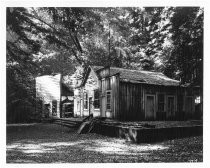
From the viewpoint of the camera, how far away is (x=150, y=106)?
16125 mm

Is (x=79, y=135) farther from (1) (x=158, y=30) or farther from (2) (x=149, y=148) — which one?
(1) (x=158, y=30)

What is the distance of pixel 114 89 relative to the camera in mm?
15727

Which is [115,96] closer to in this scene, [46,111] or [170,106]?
[170,106]

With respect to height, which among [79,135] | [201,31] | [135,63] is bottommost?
[79,135]

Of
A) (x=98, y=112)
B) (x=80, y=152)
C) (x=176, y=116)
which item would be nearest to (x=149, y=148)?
(x=80, y=152)

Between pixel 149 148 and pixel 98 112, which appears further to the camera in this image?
pixel 98 112

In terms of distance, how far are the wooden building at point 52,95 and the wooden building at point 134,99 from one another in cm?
214

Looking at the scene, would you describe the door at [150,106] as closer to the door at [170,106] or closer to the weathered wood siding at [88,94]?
the door at [170,106]

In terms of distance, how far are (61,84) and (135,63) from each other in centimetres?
293

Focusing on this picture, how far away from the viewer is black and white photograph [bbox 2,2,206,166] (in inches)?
368

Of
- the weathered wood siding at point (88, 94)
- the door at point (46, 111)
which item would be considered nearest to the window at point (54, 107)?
the door at point (46, 111)

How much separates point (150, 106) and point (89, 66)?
6.26 metres

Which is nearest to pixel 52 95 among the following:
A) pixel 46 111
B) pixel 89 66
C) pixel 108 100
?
pixel 46 111

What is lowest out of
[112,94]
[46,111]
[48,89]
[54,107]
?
[46,111]
